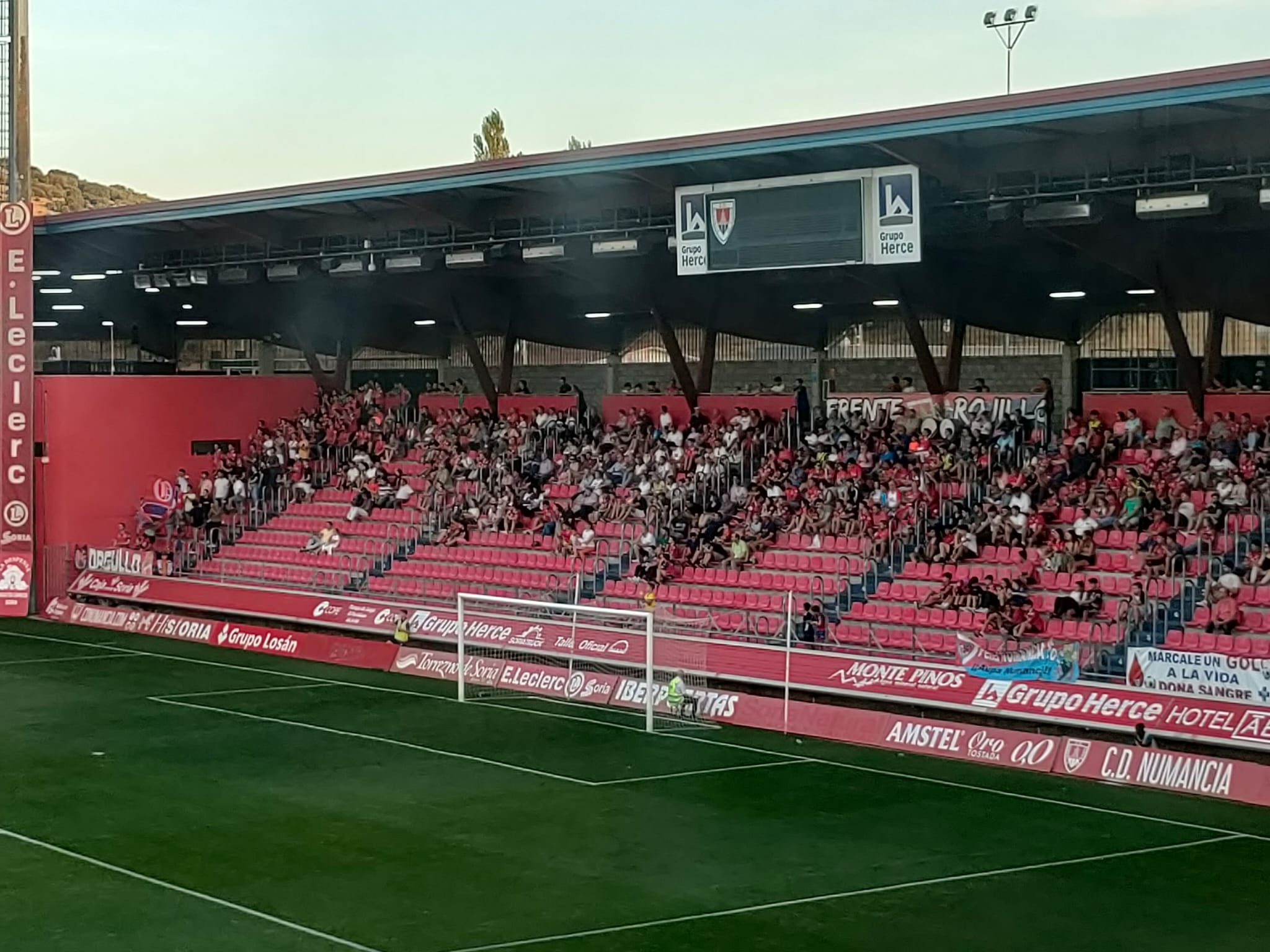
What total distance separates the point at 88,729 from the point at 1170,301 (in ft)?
63.6

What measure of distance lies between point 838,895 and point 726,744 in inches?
315

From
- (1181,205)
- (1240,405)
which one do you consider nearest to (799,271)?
(1240,405)

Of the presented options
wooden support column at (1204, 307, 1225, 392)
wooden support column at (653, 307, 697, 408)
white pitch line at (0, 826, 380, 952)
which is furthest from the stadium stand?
white pitch line at (0, 826, 380, 952)

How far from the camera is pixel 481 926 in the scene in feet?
49.4

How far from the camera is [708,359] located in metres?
38.8

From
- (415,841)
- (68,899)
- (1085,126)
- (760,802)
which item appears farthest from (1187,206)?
(68,899)

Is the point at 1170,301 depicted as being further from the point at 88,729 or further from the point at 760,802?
the point at 88,729

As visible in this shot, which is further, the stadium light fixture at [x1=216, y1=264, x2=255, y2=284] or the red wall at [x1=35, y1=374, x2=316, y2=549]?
the red wall at [x1=35, y1=374, x2=316, y2=549]

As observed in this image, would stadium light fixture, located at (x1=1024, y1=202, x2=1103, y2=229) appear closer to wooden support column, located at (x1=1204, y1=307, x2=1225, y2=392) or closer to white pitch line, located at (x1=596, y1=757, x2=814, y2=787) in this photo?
wooden support column, located at (x1=1204, y1=307, x2=1225, y2=392)

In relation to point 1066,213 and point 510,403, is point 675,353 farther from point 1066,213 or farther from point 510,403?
point 1066,213

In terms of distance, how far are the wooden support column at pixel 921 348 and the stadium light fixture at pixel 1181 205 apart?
9.39 m

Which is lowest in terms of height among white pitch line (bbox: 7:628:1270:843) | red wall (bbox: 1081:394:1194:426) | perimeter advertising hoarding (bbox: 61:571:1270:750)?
white pitch line (bbox: 7:628:1270:843)

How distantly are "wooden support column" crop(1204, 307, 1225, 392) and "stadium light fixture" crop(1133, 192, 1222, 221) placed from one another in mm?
8541

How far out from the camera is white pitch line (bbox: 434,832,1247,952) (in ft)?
48.2
